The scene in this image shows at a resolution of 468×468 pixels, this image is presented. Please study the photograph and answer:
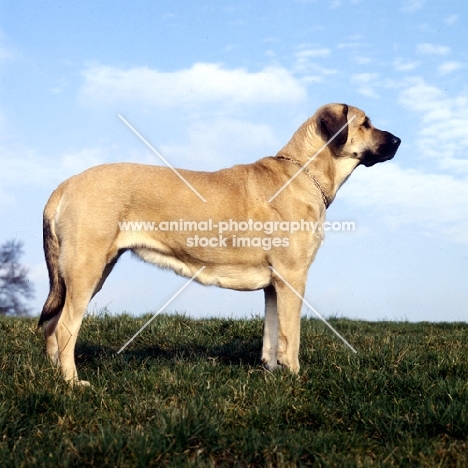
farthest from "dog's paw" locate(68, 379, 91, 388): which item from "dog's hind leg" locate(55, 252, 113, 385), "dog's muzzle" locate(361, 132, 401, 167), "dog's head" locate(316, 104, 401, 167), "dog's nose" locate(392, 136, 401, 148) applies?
"dog's nose" locate(392, 136, 401, 148)

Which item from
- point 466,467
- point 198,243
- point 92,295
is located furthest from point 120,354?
point 466,467

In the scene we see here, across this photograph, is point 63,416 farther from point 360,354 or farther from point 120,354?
point 360,354

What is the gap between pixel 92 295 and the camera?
6.17 metres

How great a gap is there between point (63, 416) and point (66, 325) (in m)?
1.40

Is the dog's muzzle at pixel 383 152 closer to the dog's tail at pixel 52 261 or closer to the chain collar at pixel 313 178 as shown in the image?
the chain collar at pixel 313 178

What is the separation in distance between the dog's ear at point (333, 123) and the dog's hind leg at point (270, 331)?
171 centimetres

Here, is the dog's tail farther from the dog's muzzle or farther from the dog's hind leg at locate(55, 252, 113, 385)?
the dog's muzzle

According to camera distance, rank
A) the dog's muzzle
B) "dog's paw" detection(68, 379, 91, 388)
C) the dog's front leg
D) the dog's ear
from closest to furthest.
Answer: "dog's paw" detection(68, 379, 91, 388), the dog's front leg, the dog's ear, the dog's muzzle

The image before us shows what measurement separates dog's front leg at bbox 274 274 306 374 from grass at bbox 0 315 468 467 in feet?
0.82

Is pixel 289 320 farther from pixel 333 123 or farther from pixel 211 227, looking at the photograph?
pixel 333 123

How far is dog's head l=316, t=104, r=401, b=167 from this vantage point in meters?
6.66

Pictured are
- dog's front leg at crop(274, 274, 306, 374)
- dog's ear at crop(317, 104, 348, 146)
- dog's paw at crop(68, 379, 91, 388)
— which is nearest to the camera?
dog's paw at crop(68, 379, 91, 388)

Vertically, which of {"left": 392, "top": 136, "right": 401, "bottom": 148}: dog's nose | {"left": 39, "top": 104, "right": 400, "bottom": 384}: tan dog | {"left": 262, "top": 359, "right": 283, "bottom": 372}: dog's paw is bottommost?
{"left": 262, "top": 359, "right": 283, "bottom": 372}: dog's paw

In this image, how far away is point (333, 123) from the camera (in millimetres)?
6645
